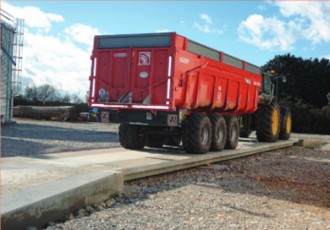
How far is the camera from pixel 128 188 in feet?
26.2

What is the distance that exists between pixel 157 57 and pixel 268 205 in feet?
15.9

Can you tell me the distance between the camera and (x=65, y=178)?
6.68m

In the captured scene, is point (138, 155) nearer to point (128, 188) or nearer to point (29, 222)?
point (128, 188)

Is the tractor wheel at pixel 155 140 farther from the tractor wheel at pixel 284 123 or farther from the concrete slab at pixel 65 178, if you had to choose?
the tractor wheel at pixel 284 123

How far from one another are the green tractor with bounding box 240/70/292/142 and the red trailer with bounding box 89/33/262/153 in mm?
4503

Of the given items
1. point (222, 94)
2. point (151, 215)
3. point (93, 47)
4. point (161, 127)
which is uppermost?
point (93, 47)

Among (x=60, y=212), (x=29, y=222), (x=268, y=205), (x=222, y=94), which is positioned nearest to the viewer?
(x=29, y=222)

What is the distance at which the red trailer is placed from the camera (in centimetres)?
1050

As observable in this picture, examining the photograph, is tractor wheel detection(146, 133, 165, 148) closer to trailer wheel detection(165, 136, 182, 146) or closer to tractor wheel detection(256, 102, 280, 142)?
trailer wheel detection(165, 136, 182, 146)

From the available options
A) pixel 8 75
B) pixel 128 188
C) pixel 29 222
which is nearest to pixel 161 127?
pixel 128 188

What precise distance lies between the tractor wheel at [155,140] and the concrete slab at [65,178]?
1.66 meters

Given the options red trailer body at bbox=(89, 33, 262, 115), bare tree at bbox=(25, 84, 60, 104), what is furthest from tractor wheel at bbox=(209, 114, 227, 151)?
bare tree at bbox=(25, 84, 60, 104)

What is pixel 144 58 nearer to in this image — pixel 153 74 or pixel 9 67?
pixel 153 74

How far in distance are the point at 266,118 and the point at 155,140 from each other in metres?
5.62
